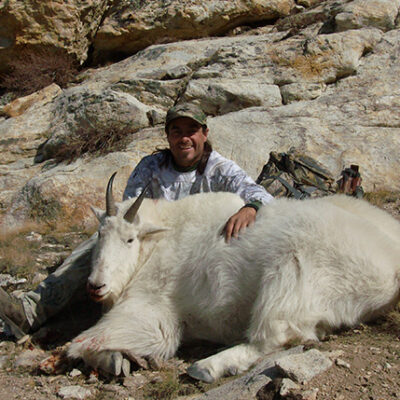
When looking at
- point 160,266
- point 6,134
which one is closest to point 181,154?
point 160,266

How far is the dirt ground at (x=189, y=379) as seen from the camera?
2.32 meters

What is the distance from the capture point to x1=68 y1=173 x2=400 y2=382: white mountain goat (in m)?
3.02

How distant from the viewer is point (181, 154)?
4.71m

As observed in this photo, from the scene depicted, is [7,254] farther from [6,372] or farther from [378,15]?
[378,15]

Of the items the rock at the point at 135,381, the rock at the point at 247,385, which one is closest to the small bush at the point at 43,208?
the rock at the point at 135,381

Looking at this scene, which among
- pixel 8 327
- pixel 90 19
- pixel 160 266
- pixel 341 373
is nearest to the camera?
pixel 341 373

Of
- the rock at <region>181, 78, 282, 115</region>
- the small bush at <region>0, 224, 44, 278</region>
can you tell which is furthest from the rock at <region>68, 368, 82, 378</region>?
the rock at <region>181, 78, 282, 115</region>

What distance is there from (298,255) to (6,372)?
2.56 m

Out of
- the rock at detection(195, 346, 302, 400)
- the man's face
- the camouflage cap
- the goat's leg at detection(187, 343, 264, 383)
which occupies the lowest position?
the goat's leg at detection(187, 343, 264, 383)

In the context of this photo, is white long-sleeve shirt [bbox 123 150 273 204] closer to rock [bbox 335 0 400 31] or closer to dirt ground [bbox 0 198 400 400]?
dirt ground [bbox 0 198 400 400]

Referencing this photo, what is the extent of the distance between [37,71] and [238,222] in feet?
37.7

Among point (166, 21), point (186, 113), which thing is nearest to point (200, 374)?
point (186, 113)

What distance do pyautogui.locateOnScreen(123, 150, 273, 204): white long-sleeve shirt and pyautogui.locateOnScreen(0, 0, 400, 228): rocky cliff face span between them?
296cm

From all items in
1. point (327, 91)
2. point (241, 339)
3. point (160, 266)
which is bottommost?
point (241, 339)
